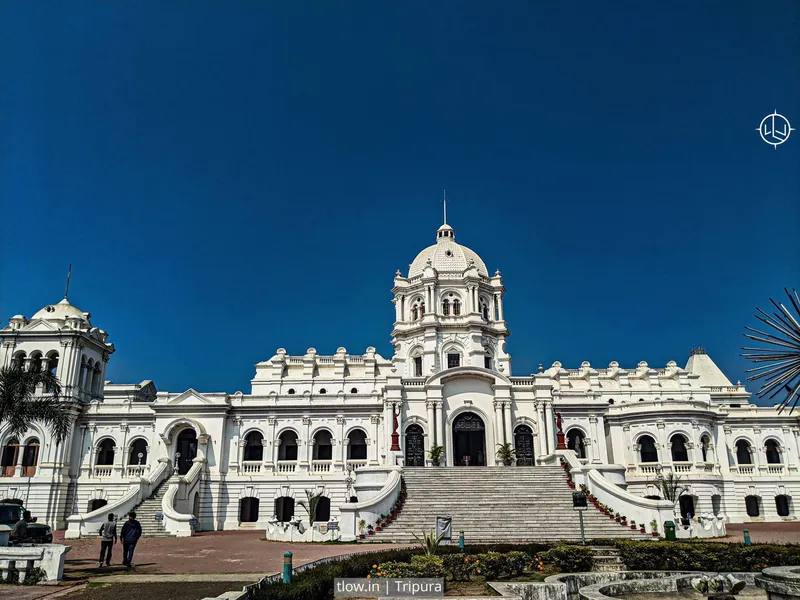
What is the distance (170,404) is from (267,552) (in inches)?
865

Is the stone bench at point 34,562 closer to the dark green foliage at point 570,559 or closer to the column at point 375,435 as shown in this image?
the dark green foliage at point 570,559

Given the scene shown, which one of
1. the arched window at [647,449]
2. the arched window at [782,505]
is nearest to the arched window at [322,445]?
the arched window at [647,449]

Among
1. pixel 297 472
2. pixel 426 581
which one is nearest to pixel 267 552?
pixel 426 581

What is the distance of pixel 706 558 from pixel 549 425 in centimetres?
2459

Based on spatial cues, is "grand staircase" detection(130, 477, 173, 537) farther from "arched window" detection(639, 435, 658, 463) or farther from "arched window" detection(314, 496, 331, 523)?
"arched window" detection(639, 435, 658, 463)

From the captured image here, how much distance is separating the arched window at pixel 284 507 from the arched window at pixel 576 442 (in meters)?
19.7

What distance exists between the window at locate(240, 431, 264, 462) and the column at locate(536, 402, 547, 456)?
61.8 feet

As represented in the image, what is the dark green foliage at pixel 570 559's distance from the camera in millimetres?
17844

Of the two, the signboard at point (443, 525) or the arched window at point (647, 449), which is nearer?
the signboard at point (443, 525)

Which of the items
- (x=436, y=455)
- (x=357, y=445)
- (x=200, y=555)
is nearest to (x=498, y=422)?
(x=436, y=455)

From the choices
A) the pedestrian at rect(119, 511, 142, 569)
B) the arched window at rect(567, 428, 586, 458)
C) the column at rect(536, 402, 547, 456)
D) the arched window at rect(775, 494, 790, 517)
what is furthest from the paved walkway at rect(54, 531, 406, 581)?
the arched window at rect(775, 494, 790, 517)

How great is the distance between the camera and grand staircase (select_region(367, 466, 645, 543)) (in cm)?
2808

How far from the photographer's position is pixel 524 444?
42.6m

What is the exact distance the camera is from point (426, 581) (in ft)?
38.7
